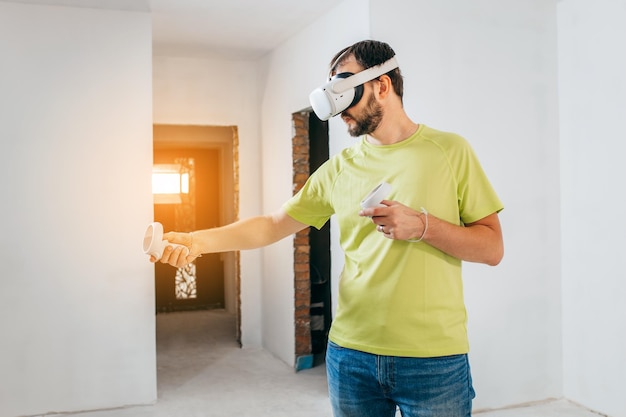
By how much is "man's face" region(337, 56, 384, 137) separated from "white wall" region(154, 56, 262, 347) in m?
4.20

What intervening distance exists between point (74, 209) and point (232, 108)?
2.05 m

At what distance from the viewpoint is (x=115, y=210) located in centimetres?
419

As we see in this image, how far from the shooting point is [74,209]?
163 inches

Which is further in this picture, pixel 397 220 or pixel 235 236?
pixel 235 236

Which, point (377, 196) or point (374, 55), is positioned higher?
point (374, 55)

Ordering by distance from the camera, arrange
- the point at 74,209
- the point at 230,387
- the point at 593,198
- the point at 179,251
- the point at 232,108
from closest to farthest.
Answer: the point at 179,251, the point at 593,198, the point at 74,209, the point at 230,387, the point at 232,108

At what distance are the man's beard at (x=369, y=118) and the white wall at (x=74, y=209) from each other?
9.36 ft

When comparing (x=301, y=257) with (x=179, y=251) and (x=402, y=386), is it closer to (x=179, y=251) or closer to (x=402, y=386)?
(x=179, y=251)

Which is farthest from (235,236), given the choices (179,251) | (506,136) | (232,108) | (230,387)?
(232,108)

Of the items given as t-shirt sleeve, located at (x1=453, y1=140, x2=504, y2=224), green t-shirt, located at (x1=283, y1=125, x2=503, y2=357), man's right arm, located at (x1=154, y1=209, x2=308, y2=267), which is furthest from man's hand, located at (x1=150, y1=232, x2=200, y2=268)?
t-shirt sleeve, located at (x1=453, y1=140, x2=504, y2=224)

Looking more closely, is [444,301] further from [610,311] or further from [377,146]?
[610,311]

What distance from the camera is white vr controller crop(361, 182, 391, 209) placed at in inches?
58.7

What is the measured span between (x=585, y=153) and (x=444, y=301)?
276cm

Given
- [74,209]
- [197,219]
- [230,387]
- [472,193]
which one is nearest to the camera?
[472,193]
